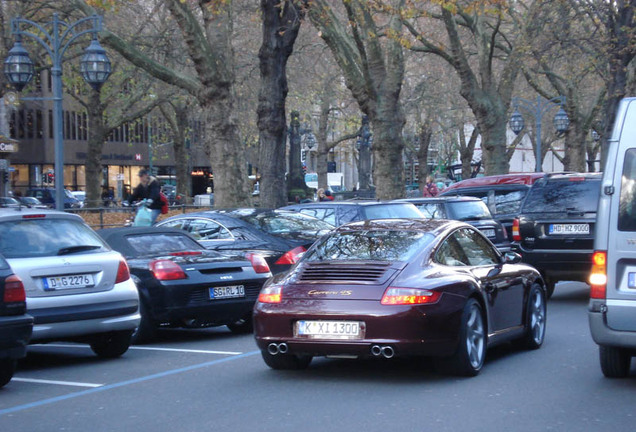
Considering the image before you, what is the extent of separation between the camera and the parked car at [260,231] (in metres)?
13.5

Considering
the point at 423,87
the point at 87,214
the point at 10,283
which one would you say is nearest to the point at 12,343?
the point at 10,283

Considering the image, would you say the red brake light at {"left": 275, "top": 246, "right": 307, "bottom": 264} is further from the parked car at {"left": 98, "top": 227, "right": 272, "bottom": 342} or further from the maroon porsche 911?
the maroon porsche 911

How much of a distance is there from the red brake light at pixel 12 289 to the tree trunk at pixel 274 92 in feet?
46.5

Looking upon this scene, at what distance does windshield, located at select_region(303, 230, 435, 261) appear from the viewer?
8.91m

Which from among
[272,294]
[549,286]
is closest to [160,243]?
[272,294]

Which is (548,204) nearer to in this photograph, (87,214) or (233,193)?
(233,193)

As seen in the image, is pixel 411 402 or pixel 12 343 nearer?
pixel 411 402

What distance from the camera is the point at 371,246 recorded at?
30.0ft

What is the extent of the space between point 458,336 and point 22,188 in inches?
2756

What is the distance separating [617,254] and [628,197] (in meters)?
0.46

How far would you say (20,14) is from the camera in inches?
1249

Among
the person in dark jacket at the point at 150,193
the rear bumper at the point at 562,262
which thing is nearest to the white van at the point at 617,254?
the rear bumper at the point at 562,262

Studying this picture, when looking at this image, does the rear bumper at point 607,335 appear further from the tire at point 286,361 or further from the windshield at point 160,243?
the windshield at point 160,243

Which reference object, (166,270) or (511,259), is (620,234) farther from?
(166,270)
